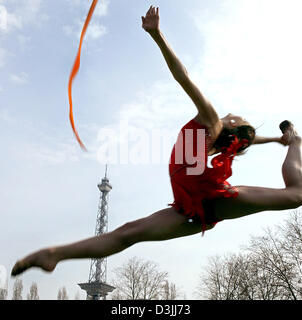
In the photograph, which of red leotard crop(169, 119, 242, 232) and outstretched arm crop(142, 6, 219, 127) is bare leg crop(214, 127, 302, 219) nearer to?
red leotard crop(169, 119, 242, 232)

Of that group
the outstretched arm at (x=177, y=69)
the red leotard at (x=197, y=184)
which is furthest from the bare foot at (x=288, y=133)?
the outstretched arm at (x=177, y=69)

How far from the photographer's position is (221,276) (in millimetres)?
30328

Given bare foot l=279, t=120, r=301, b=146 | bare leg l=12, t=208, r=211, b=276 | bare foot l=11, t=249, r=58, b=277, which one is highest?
bare foot l=279, t=120, r=301, b=146

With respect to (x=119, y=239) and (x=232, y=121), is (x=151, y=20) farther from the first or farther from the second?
(x=119, y=239)

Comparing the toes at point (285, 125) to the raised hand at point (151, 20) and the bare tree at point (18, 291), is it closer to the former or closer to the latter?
the raised hand at point (151, 20)

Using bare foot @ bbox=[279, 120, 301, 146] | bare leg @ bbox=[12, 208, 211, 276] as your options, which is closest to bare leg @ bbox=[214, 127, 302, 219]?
bare leg @ bbox=[12, 208, 211, 276]

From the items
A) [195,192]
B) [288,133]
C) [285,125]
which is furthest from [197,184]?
[285,125]

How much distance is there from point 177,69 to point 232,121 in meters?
0.80

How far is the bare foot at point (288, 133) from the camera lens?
373cm

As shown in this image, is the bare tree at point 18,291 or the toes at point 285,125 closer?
the toes at point 285,125

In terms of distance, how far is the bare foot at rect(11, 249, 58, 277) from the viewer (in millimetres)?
2895

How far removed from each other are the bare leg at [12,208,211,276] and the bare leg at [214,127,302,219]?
1.04 ft
